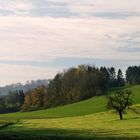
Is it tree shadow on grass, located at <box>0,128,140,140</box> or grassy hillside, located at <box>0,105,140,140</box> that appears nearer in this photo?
tree shadow on grass, located at <box>0,128,140,140</box>

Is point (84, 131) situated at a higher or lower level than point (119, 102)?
lower

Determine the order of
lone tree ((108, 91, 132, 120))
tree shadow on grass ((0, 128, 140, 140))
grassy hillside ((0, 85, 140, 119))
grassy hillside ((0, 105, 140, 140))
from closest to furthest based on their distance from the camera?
tree shadow on grass ((0, 128, 140, 140)) → grassy hillside ((0, 105, 140, 140)) → lone tree ((108, 91, 132, 120)) → grassy hillside ((0, 85, 140, 119))

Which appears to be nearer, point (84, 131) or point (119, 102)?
point (84, 131)

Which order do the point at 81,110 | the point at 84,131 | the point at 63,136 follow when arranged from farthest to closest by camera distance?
the point at 81,110 < the point at 84,131 < the point at 63,136

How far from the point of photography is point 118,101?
337 ft

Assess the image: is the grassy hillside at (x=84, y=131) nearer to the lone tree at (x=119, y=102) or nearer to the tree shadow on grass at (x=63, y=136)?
the tree shadow on grass at (x=63, y=136)

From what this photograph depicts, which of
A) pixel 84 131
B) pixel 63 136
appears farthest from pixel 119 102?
pixel 63 136

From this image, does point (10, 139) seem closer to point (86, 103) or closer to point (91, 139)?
point (91, 139)

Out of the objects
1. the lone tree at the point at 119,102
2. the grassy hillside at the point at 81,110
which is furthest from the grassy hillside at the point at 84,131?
the grassy hillside at the point at 81,110

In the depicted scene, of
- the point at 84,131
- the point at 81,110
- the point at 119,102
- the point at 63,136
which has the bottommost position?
the point at 84,131

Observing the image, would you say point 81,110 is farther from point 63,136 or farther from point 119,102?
point 63,136

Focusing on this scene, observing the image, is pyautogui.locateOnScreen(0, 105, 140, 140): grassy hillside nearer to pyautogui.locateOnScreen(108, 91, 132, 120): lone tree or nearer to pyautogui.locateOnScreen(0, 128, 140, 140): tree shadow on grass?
pyautogui.locateOnScreen(0, 128, 140, 140): tree shadow on grass

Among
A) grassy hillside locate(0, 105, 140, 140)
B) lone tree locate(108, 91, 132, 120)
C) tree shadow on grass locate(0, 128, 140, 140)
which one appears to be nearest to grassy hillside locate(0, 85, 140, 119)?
grassy hillside locate(0, 105, 140, 140)

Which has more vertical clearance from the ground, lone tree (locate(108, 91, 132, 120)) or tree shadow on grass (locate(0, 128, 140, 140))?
lone tree (locate(108, 91, 132, 120))
